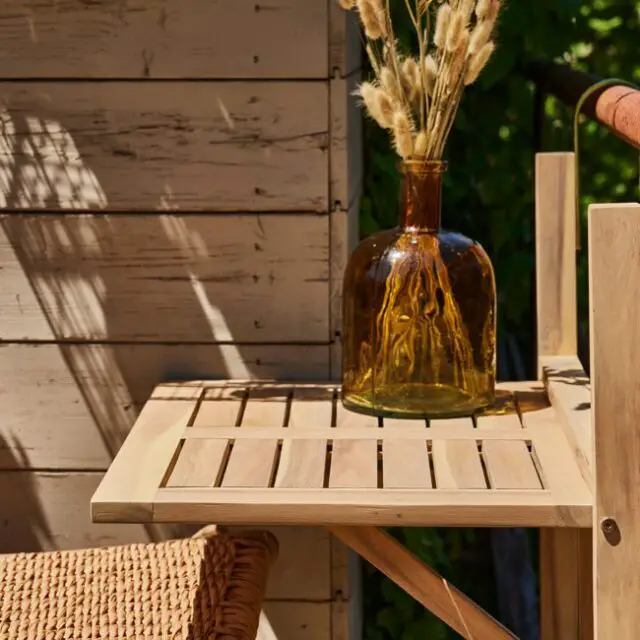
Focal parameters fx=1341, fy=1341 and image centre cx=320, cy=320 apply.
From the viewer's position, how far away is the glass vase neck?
190cm

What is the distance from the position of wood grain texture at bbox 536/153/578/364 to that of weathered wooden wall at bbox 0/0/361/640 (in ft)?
1.03

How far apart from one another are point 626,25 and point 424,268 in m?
1.15

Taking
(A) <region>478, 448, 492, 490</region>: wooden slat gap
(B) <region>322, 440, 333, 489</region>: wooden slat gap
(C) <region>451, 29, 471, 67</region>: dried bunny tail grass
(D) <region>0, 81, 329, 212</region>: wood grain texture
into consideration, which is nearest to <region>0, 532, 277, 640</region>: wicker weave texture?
(B) <region>322, 440, 333, 489</region>: wooden slat gap

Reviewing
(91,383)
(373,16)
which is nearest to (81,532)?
(91,383)

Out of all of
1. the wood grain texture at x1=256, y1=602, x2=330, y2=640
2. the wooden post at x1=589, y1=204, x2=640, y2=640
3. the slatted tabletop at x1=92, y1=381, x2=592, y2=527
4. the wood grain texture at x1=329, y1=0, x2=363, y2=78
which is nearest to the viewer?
the wooden post at x1=589, y1=204, x2=640, y2=640

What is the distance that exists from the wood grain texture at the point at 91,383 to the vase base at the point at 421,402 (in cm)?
27

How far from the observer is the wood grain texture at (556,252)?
217 cm

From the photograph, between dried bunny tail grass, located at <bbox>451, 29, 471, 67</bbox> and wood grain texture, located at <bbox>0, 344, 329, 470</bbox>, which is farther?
wood grain texture, located at <bbox>0, 344, 329, 470</bbox>

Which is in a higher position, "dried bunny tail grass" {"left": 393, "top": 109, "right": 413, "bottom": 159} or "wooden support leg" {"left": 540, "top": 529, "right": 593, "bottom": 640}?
"dried bunny tail grass" {"left": 393, "top": 109, "right": 413, "bottom": 159}

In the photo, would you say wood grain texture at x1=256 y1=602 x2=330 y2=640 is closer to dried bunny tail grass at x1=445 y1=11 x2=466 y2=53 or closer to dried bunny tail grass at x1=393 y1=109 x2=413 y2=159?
dried bunny tail grass at x1=393 y1=109 x2=413 y2=159

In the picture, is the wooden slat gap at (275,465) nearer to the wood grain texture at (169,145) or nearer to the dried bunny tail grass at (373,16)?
the wood grain texture at (169,145)

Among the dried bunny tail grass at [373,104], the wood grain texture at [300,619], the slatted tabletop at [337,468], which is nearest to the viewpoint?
the slatted tabletop at [337,468]

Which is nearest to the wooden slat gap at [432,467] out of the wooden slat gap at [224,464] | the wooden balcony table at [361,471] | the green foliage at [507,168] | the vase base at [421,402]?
the wooden balcony table at [361,471]

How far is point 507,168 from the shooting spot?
271 centimetres
